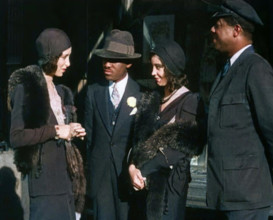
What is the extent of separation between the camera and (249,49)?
157 inches

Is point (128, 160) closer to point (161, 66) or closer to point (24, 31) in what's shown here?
point (161, 66)

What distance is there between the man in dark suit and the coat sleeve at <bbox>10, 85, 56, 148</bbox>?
86cm

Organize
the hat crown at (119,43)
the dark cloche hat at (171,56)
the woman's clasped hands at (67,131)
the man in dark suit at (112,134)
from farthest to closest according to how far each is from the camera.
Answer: the hat crown at (119,43) → the man in dark suit at (112,134) → the dark cloche hat at (171,56) → the woman's clasped hands at (67,131)

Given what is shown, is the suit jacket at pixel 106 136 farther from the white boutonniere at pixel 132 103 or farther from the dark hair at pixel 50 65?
the dark hair at pixel 50 65

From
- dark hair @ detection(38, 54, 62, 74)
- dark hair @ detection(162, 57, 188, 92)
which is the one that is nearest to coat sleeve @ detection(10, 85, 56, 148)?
dark hair @ detection(38, 54, 62, 74)

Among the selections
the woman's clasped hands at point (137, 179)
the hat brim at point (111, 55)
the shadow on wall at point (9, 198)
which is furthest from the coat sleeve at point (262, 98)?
the shadow on wall at point (9, 198)

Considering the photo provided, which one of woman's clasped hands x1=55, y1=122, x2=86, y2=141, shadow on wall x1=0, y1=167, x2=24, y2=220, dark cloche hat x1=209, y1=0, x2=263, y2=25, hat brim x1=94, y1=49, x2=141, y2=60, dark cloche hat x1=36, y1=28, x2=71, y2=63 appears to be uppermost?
dark cloche hat x1=209, y1=0, x2=263, y2=25

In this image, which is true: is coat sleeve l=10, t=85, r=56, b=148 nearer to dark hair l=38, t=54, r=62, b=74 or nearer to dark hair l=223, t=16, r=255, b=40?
dark hair l=38, t=54, r=62, b=74

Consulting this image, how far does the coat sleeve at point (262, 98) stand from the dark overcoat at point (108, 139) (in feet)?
5.26

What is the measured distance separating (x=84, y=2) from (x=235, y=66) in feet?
12.5

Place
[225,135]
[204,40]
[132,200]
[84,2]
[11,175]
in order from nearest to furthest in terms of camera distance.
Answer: [225,135]
[132,200]
[204,40]
[11,175]
[84,2]

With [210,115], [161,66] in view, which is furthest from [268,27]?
[210,115]

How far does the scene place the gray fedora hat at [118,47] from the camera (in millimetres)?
5148

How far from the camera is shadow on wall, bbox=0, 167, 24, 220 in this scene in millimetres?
6747
